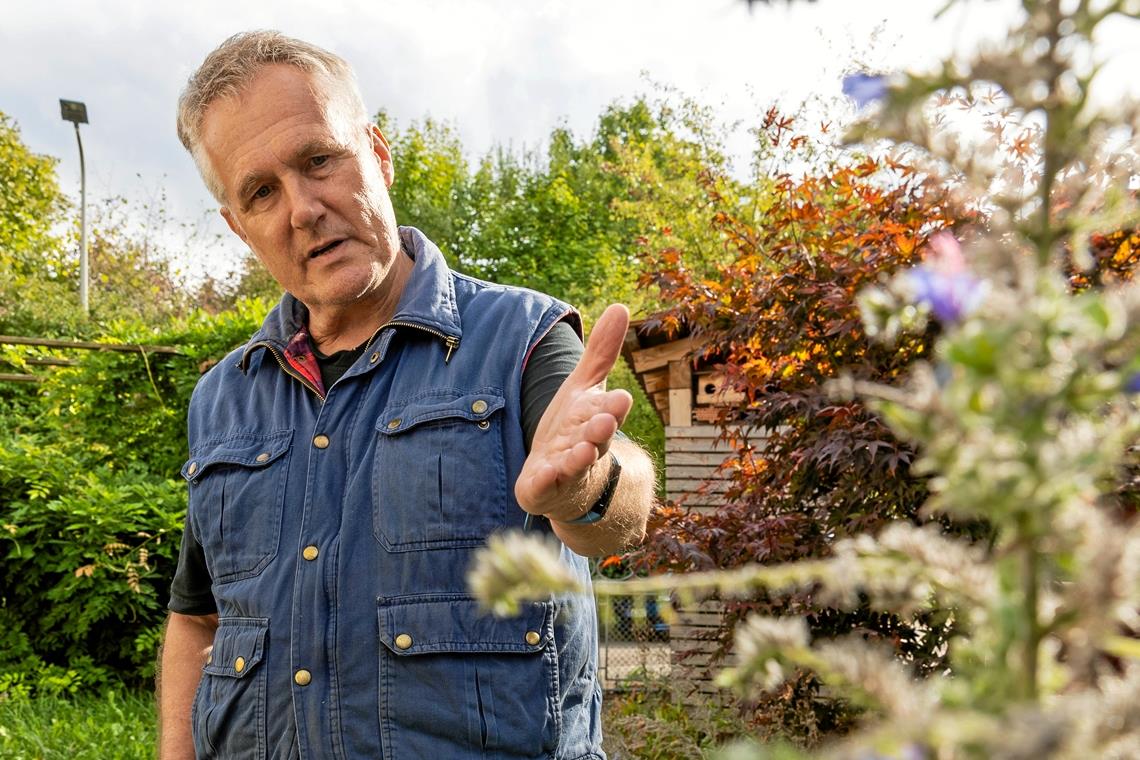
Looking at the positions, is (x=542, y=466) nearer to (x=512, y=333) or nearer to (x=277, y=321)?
(x=512, y=333)

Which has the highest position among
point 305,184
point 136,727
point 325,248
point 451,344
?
point 305,184

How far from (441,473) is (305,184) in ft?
2.42

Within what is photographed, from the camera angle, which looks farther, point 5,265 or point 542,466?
point 5,265

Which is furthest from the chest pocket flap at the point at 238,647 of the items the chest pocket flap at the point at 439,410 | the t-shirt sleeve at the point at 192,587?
Result: the chest pocket flap at the point at 439,410

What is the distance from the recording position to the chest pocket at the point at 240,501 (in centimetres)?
241

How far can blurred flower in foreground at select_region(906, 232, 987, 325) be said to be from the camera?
416 mm

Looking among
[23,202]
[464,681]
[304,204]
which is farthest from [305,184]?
[23,202]

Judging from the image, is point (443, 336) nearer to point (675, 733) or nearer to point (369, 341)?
point (369, 341)

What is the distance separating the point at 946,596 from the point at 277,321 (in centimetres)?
237

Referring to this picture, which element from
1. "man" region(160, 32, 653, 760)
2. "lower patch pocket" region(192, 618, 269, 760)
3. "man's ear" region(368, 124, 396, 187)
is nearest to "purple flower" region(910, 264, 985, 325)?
"man" region(160, 32, 653, 760)

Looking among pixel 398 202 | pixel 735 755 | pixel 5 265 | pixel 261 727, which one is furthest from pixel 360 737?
pixel 398 202

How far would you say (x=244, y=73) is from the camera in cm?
241

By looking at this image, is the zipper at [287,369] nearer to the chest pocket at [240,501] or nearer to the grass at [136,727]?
the chest pocket at [240,501]

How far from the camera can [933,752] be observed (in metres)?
0.41
